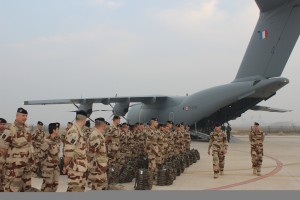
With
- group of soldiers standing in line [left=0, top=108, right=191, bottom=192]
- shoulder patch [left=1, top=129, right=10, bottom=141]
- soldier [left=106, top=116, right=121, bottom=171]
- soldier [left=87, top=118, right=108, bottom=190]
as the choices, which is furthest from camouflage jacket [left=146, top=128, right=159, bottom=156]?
shoulder patch [left=1, top=129, right=10, bottom=141]

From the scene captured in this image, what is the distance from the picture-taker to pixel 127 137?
10219 mm

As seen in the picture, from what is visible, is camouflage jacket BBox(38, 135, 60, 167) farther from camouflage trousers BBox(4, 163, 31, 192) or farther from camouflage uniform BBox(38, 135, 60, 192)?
camouflage trousers BBox(4, 163, 31, 192)

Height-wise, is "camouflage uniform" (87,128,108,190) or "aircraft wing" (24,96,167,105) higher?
"aircraft wing" (24,96,167,105)

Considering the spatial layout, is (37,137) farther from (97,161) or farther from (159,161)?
(97,161)

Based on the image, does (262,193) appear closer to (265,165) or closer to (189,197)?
(189,197)

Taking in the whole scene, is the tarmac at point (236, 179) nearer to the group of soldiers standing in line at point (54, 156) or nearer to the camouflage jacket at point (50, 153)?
the camouflage jacket at point (50, 153)

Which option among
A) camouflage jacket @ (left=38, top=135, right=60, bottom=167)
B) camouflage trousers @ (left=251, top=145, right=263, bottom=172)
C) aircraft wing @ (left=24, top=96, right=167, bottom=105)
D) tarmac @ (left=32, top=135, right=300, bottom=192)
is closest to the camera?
camouflage jacket @ (left=38, top=135, right=60, bottom=167)

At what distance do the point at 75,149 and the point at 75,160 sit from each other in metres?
0.17

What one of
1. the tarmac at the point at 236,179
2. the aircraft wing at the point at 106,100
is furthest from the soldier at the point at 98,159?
the aircraft wing at the point at 106,100

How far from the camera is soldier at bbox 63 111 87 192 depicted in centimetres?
505

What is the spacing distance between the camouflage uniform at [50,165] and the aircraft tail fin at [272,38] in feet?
54.6

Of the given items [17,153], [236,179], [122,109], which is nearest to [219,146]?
[236,179]

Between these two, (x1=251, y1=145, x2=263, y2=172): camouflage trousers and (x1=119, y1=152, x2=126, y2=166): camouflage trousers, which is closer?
(x1=119, y1=152, x2=126, y2=166): camouflage trousers

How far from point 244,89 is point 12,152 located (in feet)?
57.4
